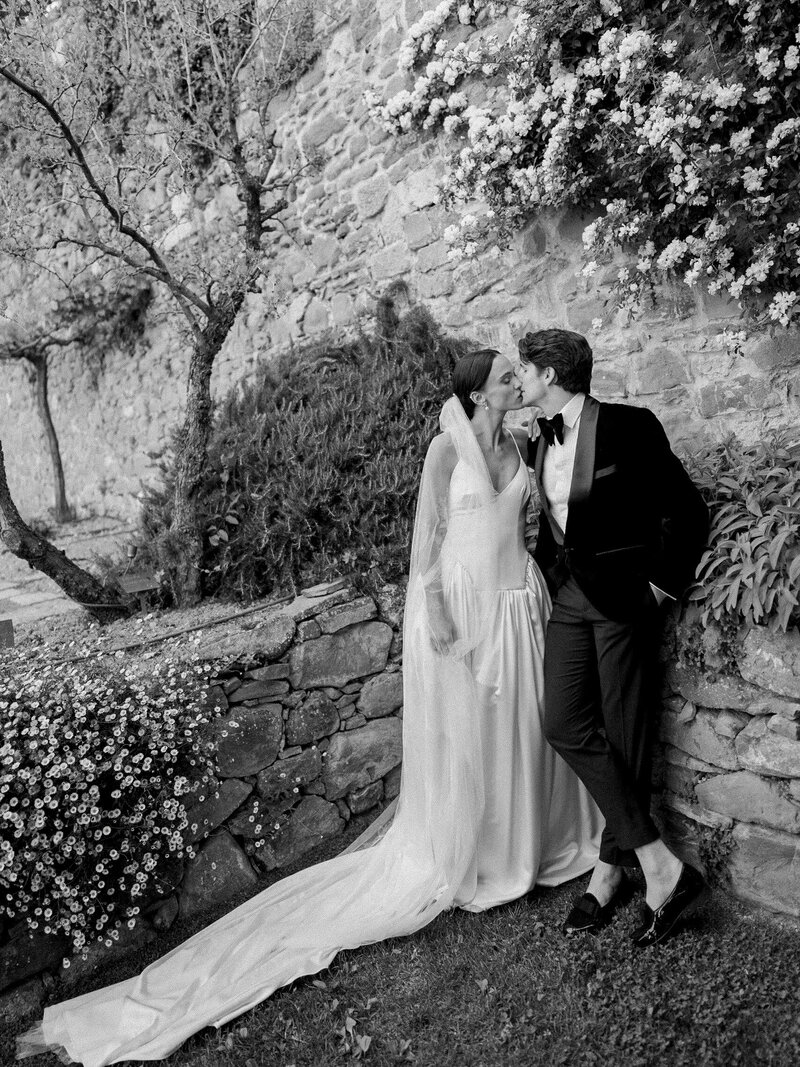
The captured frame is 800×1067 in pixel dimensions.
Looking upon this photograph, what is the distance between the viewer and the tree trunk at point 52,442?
9.49m

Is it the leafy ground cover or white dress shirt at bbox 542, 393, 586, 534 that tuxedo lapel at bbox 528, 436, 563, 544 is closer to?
white dress shirt at bbox 542, 393, 586, 534

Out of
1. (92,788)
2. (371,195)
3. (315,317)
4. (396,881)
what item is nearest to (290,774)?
(396,881)

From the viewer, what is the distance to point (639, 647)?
3088 mm

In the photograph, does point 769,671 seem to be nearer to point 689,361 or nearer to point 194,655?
point 689,361

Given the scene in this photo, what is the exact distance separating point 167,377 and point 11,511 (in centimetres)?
392


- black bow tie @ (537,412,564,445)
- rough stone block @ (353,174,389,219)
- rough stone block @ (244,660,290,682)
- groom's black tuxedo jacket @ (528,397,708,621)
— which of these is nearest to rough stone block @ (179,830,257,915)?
rough stone block @ (244,660,290,682)

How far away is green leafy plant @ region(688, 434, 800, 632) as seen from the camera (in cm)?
291

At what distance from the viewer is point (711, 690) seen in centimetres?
318

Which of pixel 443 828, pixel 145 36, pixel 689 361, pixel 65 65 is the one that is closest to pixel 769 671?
pixel 443 828

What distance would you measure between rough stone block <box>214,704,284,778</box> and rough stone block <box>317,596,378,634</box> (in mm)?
432

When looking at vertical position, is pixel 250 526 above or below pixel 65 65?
below

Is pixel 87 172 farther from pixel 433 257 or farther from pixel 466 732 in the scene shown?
pixel 466 732

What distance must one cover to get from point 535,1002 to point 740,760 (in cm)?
110

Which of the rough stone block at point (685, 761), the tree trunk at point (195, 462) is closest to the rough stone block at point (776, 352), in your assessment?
the rough stone block at point (685, 761)
